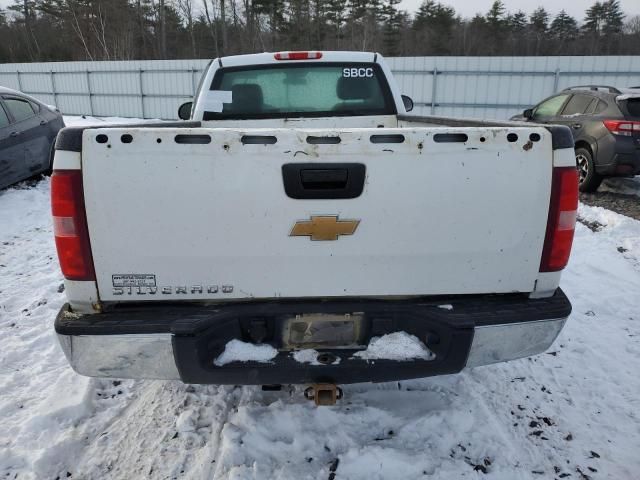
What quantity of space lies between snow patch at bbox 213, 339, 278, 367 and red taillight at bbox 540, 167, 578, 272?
1333mm

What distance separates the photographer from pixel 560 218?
6.90 ft

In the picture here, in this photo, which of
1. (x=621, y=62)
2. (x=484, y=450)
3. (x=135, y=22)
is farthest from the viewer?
(x=135, y=22)

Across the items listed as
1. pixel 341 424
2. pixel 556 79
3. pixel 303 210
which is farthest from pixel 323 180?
pixel 556 79

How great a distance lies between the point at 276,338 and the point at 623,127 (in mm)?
7928

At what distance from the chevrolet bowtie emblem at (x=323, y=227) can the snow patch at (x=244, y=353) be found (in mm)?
550

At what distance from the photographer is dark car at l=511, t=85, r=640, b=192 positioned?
302 inches

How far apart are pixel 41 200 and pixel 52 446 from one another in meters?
6.42

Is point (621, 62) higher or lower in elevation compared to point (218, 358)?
higher

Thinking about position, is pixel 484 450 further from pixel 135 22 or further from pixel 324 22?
pixel 324 22

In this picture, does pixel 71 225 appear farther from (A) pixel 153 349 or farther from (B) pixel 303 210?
(B) pixel 303 210

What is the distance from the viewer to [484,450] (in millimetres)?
2418

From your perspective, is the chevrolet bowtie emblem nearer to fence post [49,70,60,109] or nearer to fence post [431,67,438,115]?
fence post [431,67,438,115]

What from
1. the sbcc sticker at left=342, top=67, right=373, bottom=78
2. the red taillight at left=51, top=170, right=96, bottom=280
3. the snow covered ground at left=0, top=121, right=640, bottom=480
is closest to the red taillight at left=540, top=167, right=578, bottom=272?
the snow covered ground at left=0, top=121, right=640, bottom=480

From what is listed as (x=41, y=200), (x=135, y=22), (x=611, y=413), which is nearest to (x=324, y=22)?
(x=135, y=22)
